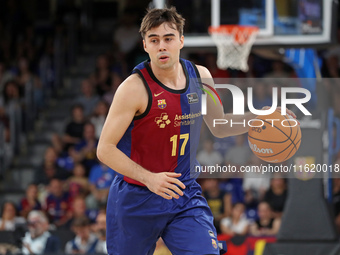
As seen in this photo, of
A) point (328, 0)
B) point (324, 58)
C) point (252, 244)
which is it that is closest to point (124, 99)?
point (252, 244)

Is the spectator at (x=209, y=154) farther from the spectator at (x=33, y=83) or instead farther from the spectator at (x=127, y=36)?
the spectator at (x=33, y=83)

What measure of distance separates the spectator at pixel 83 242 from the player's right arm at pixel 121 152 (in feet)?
13.5

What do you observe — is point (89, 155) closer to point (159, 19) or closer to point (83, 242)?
point (83, 242)

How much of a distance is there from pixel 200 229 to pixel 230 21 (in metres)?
4.71

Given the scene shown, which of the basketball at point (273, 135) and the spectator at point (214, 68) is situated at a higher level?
the spectator at point (214, 68)

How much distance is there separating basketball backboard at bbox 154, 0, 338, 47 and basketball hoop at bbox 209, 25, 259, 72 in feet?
0.31

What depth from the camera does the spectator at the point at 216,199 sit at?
9.38 metres

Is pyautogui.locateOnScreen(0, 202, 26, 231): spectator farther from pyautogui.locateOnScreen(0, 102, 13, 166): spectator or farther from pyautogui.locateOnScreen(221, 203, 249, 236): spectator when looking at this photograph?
pyautogui.locateOnScreen(221, 203, 249, 236): spectator

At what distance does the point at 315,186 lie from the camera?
8078 millimetres

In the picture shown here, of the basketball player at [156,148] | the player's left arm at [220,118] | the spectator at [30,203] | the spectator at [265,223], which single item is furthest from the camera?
the spectator at [30,203]

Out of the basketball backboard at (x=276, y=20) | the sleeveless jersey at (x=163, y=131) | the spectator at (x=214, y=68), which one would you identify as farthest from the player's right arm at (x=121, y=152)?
the spectator at (x=214, y=68)

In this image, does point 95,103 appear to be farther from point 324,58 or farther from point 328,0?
point 328,0

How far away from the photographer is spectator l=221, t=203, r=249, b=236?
9016 mm

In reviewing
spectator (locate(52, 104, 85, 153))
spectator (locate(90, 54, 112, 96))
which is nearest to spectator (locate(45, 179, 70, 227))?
spectator (locate(52, 104, 85, 153))
